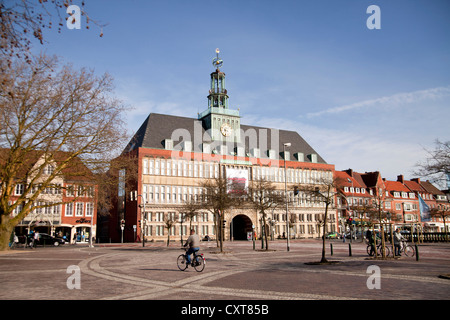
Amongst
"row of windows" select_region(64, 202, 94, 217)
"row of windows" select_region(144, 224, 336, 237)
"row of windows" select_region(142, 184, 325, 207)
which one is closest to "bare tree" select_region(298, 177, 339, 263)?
"row of windows" select_region(144, 224, 336, 237)

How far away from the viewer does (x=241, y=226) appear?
259ft

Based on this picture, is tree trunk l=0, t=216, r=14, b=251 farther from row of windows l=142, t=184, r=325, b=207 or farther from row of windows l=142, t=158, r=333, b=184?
row of windows l=142, t=158, r=333, b=184

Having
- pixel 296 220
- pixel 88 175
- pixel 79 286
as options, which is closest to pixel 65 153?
pixel 88 175

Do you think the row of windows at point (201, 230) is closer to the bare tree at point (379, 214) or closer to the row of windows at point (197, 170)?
the row of windows at point (197, 170)

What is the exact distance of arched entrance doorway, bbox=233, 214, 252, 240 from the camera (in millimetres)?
76812

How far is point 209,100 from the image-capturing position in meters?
78.1

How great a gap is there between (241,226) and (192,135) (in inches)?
880

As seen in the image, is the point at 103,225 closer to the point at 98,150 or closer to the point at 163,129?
the point at 163,129

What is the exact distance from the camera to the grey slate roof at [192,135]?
68.1m

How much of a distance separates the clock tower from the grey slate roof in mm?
1805

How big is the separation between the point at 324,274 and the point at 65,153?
1001 inches

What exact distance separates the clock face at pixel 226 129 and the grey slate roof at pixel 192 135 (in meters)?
3.42

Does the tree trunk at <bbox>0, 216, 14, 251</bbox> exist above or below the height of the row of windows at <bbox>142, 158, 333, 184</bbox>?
below

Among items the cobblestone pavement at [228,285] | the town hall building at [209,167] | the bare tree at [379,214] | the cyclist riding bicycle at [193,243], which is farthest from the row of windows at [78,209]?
the cyclist riding bicycle at [193,243]
